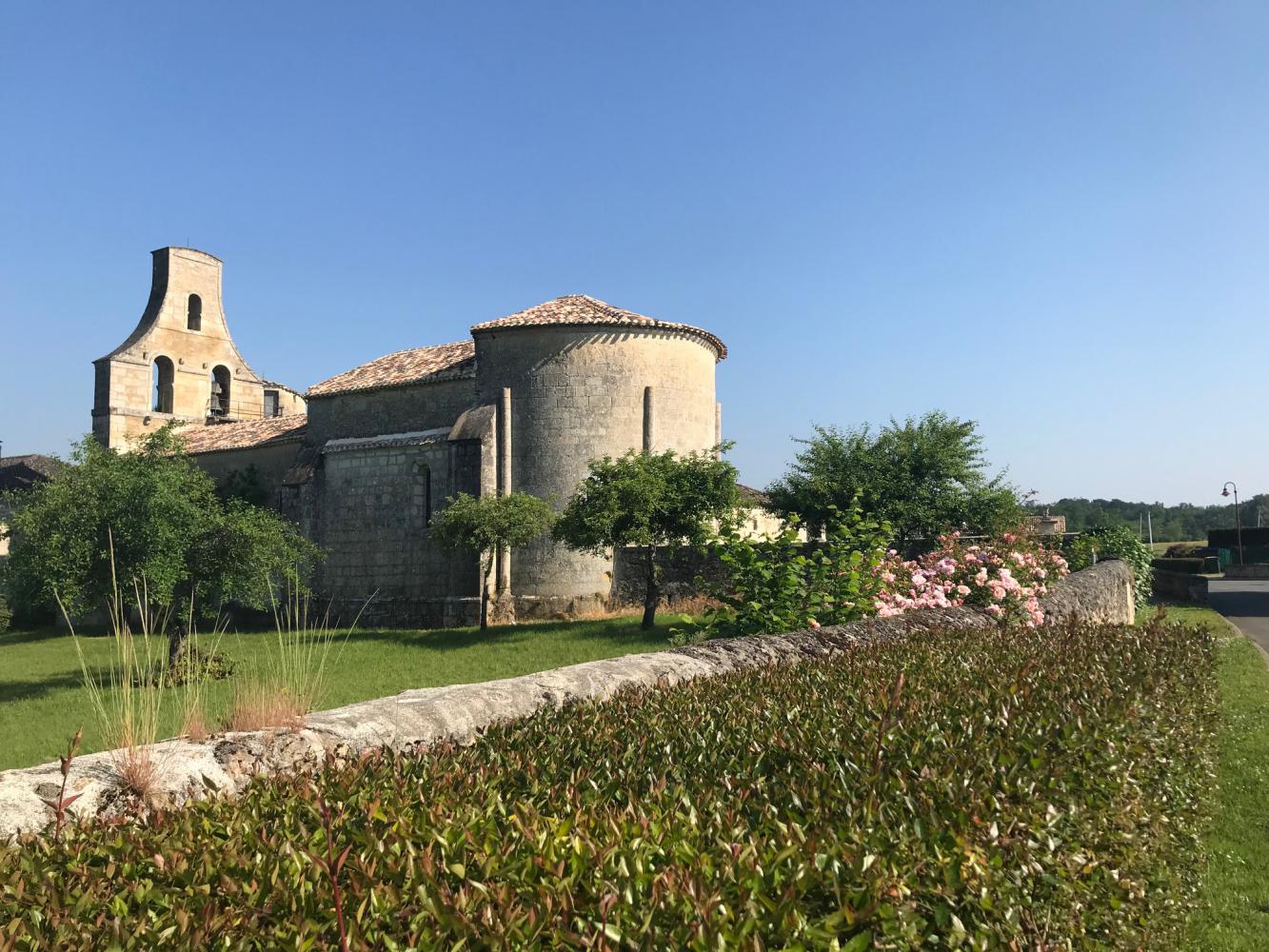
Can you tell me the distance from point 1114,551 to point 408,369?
64.4 ft

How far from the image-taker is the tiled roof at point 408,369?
24.4 metres

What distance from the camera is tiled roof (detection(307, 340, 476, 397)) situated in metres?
24.4

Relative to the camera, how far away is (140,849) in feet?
7.77

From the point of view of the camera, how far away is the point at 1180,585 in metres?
26.6

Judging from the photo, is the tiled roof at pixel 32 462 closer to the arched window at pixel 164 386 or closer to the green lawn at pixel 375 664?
the arched window at pixel 164 386

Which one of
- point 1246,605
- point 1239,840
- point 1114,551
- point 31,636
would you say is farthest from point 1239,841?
point 31,636

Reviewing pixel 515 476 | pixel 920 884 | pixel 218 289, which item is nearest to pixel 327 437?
pixel 515 476

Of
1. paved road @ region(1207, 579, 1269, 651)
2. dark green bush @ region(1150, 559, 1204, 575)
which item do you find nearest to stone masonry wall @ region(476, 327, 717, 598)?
paved road @ region(1207, 579, 1269, 651)

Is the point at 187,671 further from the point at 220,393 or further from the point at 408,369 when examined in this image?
the point at 220,393

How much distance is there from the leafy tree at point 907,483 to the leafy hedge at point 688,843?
23.1m

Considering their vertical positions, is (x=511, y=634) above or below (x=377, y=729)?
below

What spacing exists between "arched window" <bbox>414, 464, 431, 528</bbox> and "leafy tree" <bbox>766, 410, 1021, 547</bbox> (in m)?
10.9

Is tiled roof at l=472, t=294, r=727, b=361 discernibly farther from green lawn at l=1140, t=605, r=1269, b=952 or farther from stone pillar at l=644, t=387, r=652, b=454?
green lawn at l=1140, t=605, r=1269, b=952

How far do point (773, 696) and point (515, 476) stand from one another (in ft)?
62.3
